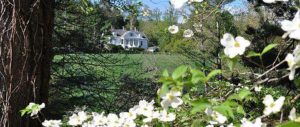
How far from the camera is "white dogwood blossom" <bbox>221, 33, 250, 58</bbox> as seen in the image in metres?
1.09

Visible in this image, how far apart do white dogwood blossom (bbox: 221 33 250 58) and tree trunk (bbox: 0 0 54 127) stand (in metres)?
1.93

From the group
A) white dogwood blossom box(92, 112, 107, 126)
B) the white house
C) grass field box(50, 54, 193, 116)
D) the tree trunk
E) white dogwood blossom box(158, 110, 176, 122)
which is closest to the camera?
white dogwood blossom box(158, 110, 176, 122)

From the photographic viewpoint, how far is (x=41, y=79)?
296 cm

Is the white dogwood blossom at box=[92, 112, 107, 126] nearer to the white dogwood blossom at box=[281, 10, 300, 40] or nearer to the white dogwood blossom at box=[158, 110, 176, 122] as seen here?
the white dogwood blossom at box=[158, 110, 176, 122]

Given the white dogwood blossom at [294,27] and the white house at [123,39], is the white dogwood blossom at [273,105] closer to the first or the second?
the white dogwood blossom at [294,27]

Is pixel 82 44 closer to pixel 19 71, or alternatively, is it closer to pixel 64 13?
pixel 64 13

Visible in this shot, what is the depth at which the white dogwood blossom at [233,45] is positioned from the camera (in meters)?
1.09

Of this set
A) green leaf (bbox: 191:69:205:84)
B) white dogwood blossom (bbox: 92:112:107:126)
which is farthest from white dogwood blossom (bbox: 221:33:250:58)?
white dogwood blossom (bbox: 92:112:107:126)

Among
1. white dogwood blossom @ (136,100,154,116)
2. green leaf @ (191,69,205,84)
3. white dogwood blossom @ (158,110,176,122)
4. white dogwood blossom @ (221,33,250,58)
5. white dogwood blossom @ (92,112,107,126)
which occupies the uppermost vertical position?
white dogwood blossom @ (221,33,250,58)

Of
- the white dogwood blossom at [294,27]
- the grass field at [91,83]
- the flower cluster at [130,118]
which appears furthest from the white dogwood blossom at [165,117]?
the grass field at [91,83]

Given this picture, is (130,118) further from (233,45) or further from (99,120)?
(233,45)

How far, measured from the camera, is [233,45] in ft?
3.60

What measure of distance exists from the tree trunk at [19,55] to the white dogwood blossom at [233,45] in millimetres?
1928

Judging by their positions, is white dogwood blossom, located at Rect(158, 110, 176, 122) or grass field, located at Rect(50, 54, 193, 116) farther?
grass field, located at Rect(50, 54, 193, 116)
